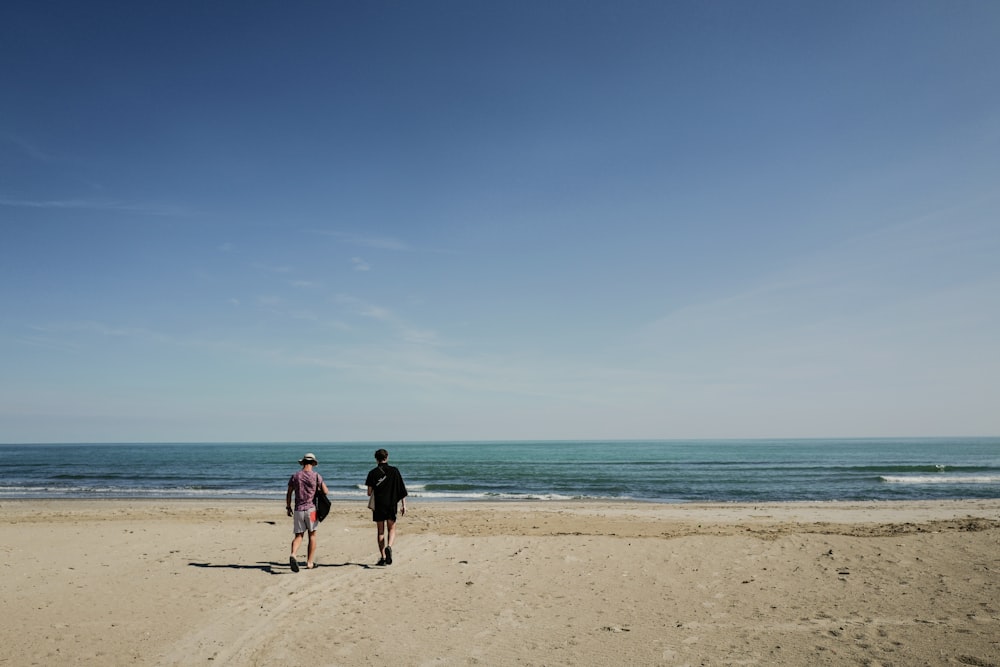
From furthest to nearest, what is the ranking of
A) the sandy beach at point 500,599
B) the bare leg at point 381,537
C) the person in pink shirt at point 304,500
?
the bare leg at point 381,537 → the person in pink shirt at point 304,500 → the sandy beach at point 500,599

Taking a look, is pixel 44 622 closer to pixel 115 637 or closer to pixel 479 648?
pixel 115 637

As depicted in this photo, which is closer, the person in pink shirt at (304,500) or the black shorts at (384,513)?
the person in pink shirt at (304,500)

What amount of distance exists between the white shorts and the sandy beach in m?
0.74

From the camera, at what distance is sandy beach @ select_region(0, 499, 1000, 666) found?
571 cm

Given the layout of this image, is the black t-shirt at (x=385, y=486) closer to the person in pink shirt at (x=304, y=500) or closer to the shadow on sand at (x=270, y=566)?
the person in pink shirt at (x=304, y=500)

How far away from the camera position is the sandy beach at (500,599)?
5715mm

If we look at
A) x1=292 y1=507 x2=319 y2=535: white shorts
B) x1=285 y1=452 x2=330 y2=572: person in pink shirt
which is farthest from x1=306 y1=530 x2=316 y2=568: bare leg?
x1=292 y1=507 x2=319 y2=535: white shorts

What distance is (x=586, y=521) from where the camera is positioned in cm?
1731

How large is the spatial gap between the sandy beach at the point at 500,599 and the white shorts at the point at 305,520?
2.44 ft

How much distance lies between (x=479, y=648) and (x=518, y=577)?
10.1 feet

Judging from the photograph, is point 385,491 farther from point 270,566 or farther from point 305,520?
point 270,566

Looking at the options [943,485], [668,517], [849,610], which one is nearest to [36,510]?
[668,517]

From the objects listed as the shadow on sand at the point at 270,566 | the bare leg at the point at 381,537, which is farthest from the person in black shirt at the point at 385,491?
the shadow on sand at the point at 270,566

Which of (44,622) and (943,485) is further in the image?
(943,485)
